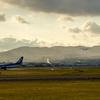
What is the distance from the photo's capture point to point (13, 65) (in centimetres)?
13038
